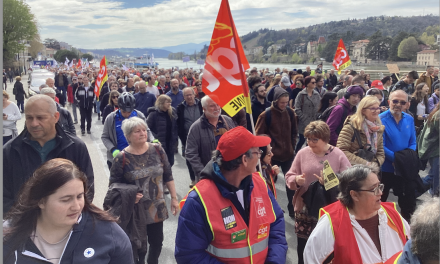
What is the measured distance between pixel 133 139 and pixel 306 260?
6.77 ft

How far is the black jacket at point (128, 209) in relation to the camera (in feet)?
10.9

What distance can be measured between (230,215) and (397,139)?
335cm

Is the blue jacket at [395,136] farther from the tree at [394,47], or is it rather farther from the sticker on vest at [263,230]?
the tree at [394,47]

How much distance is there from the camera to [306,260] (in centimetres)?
253

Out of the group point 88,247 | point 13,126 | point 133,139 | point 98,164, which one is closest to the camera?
point 88,247

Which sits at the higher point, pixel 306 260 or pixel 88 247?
pixel 88 247

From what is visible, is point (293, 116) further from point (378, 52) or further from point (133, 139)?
point (378, 52)

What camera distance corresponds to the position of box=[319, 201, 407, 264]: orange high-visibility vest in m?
2.42

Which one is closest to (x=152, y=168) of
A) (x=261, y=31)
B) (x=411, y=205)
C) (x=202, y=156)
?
(x=202, y=156)

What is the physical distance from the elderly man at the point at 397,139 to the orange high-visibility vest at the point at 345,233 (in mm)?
2271

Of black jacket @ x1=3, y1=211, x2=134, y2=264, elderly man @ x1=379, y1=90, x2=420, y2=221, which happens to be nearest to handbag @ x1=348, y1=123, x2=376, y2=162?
elderly man @ x1=379, y1=90, x2=420, y2=221

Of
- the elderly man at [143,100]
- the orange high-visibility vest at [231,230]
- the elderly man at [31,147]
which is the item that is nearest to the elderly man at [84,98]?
the elderly man at [143,100]

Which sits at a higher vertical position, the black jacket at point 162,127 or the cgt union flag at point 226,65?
the cgt union flag at point 226,65

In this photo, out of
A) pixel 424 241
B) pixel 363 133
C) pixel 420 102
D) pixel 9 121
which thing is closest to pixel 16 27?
pixel 9 121
